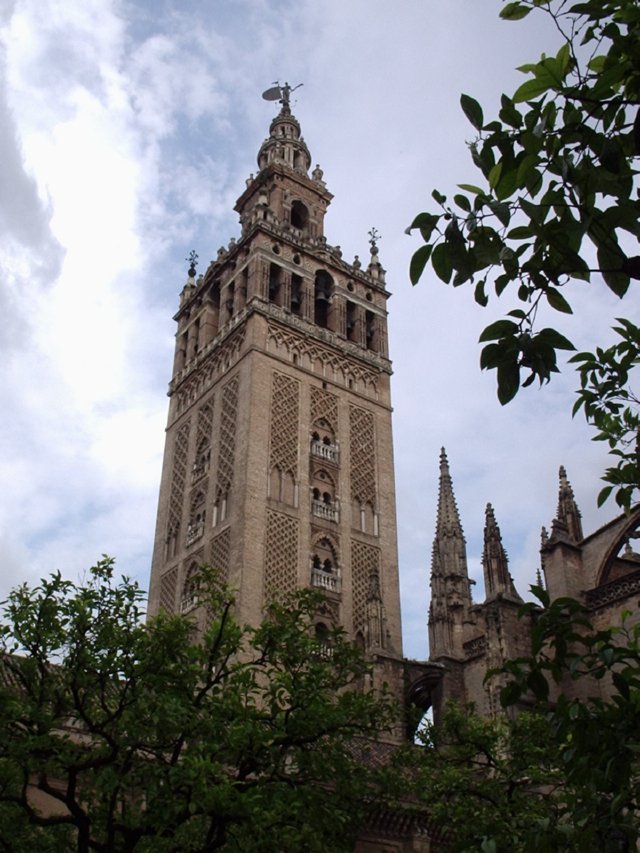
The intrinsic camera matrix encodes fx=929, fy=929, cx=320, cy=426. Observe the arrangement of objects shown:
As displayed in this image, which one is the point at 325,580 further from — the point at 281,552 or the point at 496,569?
the point at 496,569

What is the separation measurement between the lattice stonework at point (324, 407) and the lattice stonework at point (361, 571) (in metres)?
4.29

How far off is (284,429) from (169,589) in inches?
256

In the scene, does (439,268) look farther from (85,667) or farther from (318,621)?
(318,621)

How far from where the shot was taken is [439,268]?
3682mm

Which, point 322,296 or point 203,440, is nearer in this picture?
point 203,440

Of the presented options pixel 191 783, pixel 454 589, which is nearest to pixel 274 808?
pixel 191 783

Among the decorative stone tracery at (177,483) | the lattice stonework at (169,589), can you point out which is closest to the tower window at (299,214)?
the decorative stone tracery at (177,483)

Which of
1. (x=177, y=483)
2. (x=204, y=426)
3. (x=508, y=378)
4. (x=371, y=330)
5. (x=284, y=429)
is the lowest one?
(x=508, y=378)

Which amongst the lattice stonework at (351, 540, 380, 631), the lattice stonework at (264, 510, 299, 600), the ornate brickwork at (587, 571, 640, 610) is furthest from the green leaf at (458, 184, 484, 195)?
the lattice stonework at (351, 540, 380, 631)

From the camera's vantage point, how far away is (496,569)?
81.1ft

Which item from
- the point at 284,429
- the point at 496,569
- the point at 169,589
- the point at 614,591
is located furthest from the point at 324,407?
the point at 614,591

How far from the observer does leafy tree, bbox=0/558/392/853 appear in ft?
32.7

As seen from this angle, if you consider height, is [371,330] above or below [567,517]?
above

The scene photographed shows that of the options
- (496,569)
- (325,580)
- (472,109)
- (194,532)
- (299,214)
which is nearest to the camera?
(472,109)
